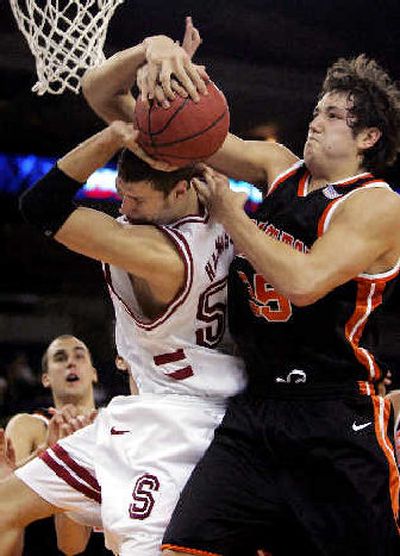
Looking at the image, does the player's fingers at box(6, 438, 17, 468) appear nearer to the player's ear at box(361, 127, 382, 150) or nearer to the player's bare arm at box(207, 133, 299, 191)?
the player's bare arm at box(207, 133, 299, 191)

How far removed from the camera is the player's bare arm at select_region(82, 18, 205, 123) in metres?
2.89

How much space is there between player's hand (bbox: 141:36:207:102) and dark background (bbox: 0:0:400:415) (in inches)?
227

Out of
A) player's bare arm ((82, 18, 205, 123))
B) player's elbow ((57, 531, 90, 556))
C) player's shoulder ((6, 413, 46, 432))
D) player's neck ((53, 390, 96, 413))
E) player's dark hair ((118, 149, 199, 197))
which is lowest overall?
player's elbow ((57, 531, 90, 556))

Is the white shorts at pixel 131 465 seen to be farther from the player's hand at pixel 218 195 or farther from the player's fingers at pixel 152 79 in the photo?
the player's fingers at pixel 152 79

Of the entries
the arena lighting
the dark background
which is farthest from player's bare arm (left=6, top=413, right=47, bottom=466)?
the arena lighting

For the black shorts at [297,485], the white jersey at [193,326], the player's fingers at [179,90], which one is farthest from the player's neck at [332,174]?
the black shorts at [297,485]

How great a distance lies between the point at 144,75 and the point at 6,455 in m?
2.86

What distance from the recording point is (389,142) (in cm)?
340

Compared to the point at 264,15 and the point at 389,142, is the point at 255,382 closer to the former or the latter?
the point at 389,142

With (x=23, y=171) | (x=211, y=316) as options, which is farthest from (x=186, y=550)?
(x=23, y=171)

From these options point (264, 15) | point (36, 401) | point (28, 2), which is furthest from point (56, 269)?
point (28, 2)

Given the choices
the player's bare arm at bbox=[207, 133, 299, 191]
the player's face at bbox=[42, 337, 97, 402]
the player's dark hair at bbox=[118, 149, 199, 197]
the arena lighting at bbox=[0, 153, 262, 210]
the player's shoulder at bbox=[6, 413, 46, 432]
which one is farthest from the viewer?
the arena lighting at bbox=[0, 153, 262, 210]

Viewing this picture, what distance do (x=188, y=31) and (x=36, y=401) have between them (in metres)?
6.72

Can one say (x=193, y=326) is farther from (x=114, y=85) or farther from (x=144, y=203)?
(x=114, y=85)
